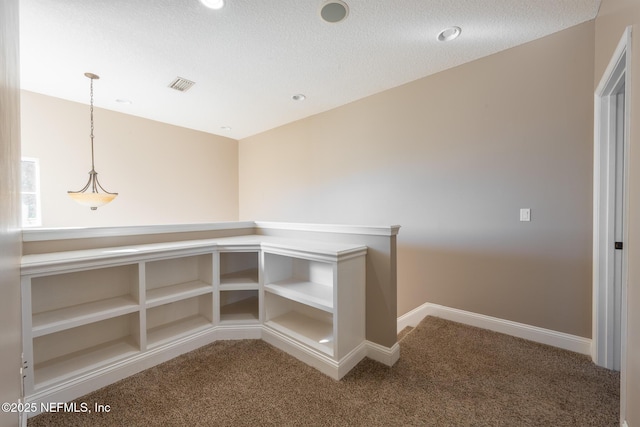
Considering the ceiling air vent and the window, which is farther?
the window

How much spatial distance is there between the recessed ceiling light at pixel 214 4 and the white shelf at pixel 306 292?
7.27ft

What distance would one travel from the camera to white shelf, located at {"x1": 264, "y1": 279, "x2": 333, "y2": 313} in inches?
76.0

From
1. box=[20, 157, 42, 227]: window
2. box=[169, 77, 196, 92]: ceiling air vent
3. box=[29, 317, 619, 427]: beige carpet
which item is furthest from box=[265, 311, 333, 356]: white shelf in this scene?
box=[20, 157, 42, 227]: window

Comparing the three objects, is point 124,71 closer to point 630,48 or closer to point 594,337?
point 630,48

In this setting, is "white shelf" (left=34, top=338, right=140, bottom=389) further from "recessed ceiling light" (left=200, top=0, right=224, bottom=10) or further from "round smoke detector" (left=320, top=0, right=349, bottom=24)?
"round smoke detector" (left=320, top=0, right=349, bottom=24)

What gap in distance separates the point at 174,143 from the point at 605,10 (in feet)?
17.8

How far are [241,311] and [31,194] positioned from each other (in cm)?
340

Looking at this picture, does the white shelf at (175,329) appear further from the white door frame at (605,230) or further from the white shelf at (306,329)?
the white door frame at (605,230)

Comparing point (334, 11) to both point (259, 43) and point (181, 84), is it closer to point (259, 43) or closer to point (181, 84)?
point (259, 43)

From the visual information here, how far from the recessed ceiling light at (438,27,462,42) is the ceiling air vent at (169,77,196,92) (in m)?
2.68

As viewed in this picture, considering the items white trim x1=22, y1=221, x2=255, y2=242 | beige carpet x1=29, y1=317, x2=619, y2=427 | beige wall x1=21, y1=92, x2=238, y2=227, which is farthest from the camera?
beige wall x1=21, y1=92, x2=238, y2=227

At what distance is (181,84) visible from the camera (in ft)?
10.3

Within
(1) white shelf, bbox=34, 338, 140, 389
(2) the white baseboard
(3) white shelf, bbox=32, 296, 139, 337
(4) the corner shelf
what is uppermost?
(3) white shelf, bbox=32, 296, 139, 337

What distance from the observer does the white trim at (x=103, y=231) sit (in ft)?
5.81
